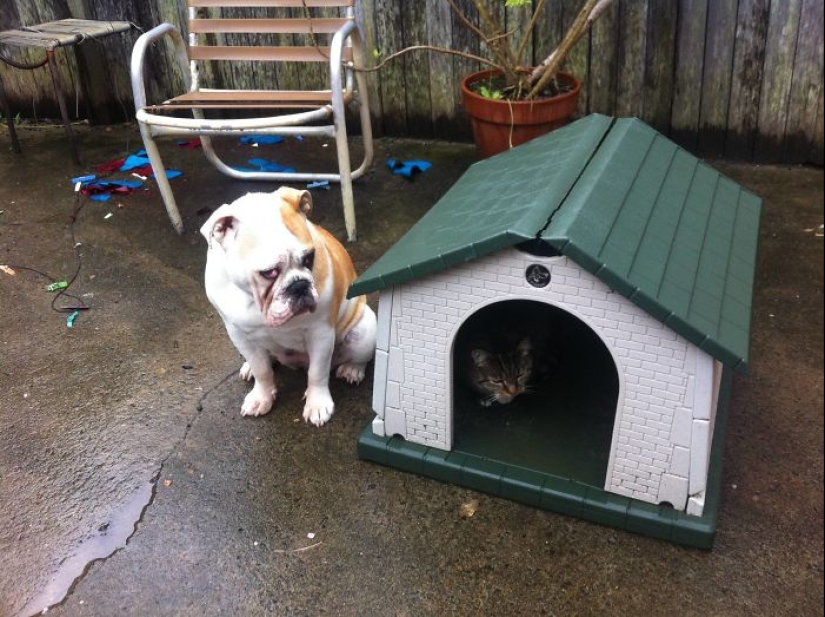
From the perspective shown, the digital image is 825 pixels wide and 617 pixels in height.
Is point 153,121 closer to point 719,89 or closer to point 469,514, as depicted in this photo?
point 469,514

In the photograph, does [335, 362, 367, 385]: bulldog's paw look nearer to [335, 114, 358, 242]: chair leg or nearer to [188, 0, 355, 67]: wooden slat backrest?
[335, 114, 358, 242]: chair leg

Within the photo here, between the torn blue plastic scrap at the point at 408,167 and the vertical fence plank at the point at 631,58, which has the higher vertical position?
the vertical fence plank at the point at 631,58

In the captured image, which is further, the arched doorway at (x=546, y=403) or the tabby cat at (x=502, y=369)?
the tabby cat at (x=502, y=369)

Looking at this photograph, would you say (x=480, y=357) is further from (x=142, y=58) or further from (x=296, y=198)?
(x=142, y=58)

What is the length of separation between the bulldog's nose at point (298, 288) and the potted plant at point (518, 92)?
6.39 ft

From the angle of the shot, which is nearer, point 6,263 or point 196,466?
point 196,466

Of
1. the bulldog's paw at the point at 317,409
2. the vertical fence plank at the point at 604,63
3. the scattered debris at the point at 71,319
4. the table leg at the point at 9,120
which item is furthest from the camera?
the table leg at the point at 9,120

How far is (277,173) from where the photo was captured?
4.43 metres

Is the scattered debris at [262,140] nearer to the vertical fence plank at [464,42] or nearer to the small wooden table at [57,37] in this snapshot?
the small wooden table at [57,37]

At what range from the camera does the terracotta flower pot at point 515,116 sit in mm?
3824

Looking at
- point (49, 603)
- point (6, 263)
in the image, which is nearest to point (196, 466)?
point (49, 603)

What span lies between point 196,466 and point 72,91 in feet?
12.4

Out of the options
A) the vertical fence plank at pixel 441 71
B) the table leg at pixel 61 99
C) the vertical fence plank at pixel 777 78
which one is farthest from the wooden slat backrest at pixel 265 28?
the vertical fence plank at pixel 777 78

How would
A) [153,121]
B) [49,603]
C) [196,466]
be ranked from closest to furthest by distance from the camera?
[49,603] → [196,466] → [153,121]
